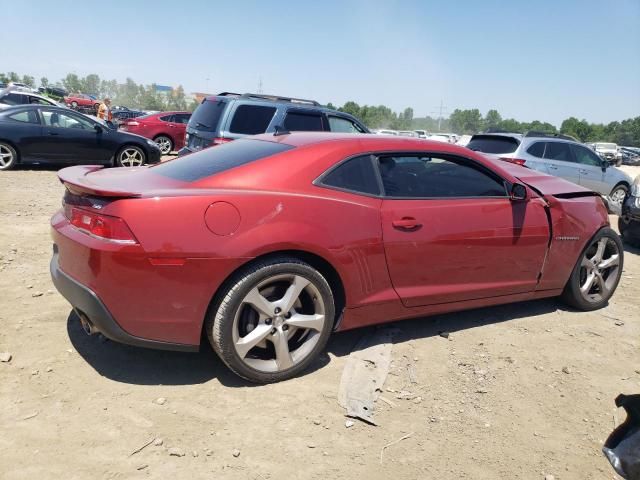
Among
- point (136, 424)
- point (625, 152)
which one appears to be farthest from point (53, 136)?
point (625, 152)

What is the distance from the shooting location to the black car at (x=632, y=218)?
7.17 meters

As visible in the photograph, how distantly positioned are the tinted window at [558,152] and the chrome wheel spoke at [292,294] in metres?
8.48

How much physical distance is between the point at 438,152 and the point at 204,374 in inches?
87.0

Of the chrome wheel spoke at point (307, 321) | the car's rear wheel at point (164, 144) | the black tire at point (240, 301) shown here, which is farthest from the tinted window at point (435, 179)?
the car's rear wheel at point (164, 144)

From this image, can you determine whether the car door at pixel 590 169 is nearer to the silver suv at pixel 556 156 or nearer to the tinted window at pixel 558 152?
the silver suv at pixel 556 156

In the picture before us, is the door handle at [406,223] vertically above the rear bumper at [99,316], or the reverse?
the door handle at [406,223]

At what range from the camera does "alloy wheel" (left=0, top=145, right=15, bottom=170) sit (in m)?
10.1

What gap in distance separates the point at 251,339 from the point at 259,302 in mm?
218

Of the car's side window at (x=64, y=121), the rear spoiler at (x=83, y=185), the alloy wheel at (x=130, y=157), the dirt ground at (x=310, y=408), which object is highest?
the rear spoiler at (x=83, y=185)

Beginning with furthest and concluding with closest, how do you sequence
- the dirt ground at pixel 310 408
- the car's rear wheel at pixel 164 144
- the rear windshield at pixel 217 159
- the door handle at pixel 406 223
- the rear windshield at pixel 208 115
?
the car's rear wheel at pixel 164 144, the rear windshield at pixel 208 115, the door handle at pixel 406 223, the rear windshield at pixel 217 159, the dirt ground at pixel 310 408

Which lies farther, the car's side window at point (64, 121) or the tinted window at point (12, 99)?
the tinted window at point (12, 99)

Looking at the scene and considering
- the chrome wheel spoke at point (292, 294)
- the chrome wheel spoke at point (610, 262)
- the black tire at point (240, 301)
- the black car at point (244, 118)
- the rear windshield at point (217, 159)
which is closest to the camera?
the black tire at point (240, 301)

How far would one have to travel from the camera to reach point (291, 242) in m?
2.92

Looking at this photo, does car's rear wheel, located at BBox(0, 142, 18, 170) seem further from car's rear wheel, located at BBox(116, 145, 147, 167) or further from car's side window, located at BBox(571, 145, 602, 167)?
car's side window, located at BBox(571, 145, 602, 167)
